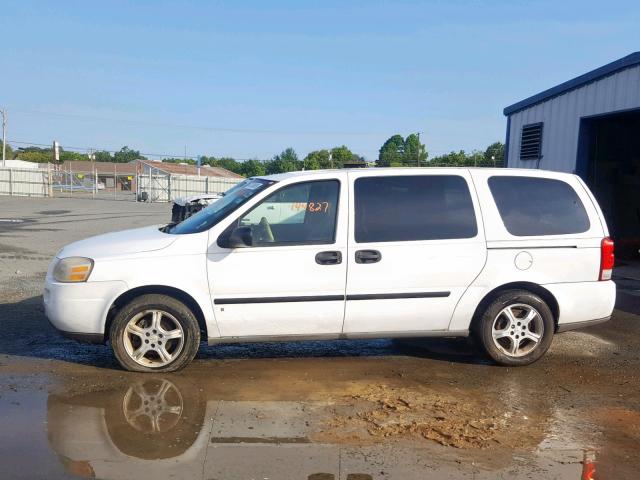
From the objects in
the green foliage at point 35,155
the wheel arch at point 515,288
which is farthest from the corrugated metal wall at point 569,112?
the green foliage at point 35,155

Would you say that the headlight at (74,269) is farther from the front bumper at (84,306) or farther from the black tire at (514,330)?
the black tire at (514,330)

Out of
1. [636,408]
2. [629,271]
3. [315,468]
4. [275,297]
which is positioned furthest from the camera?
[629,271]

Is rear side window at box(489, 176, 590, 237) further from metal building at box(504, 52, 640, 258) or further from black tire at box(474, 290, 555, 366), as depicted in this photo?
metal building at box(504, 52, 640, 258)

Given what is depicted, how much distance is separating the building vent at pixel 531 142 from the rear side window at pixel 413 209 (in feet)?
29.8

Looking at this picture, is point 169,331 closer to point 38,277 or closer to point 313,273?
point 313,273

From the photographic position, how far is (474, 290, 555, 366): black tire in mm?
5613

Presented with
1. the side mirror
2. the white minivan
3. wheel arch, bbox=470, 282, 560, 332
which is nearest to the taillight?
the white minivan

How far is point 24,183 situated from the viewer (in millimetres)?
40875

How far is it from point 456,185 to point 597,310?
5.82ft

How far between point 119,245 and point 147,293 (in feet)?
1.64

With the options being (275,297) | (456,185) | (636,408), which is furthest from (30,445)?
(636,408)

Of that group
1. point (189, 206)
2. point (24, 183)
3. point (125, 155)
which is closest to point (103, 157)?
point (125, 155)

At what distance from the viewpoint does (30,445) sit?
12.9 ft

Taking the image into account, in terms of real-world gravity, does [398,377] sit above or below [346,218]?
below
